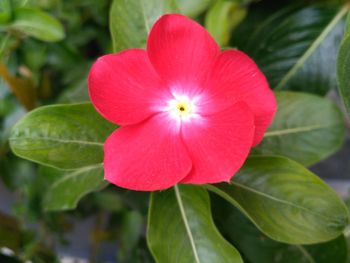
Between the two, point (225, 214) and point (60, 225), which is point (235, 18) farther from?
point (60, 225)

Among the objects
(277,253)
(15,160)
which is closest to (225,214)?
(277,253)

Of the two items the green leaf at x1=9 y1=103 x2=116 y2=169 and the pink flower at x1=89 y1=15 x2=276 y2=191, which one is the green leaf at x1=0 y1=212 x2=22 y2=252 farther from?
the pink flower at x1=89 y1=15 x2=276 y2=191

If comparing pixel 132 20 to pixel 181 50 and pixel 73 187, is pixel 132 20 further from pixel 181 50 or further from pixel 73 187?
pixel 73 187

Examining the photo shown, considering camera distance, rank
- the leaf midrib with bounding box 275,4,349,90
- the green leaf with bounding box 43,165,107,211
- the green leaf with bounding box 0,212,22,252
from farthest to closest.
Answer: the green leaf with bounding box 0,212,22,252 → the leaf midrib with bounding box 275,4,349,90 → the green leaf with bounding box 43,165,107,211

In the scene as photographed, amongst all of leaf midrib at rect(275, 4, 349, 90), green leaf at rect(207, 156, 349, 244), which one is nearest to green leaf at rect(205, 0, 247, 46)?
leaf midrib at rect(275, 4, 349, 90)

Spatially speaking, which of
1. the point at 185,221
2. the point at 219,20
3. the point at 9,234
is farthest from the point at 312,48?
the point at 9,234

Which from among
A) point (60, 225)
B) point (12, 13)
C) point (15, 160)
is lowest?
point (60, 225)

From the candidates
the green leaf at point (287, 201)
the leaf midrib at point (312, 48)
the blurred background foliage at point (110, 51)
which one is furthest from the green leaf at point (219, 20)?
the green leaf at point (287, 201)
